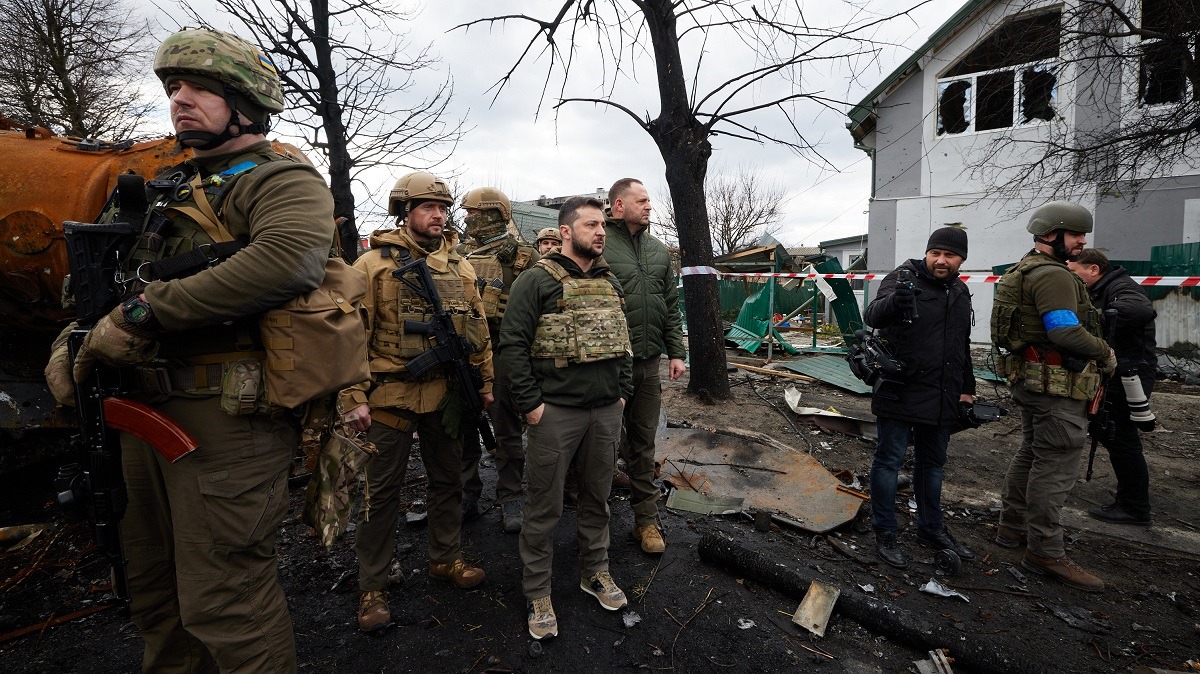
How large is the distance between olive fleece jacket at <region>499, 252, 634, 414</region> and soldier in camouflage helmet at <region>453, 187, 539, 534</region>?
44.5 inches

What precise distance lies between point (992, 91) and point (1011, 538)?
956cm

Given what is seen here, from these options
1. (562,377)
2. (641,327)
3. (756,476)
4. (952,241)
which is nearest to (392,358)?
(562,377)

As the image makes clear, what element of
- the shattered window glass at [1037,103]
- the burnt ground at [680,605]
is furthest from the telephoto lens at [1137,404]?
the shattered window glass at [1037,103]

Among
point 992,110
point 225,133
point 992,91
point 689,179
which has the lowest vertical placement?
point 225,133

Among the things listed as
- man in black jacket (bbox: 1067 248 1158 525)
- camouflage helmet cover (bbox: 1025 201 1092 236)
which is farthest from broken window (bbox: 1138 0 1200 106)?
camouflage helmet cover (bbox: 1025 201 1092 236)

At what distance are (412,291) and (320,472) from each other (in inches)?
44.7

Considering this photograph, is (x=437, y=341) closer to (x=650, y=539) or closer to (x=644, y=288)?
(x=644, y=288)

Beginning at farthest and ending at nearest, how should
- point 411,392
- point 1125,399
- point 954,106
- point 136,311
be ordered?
point 954,106 < point 1125,399 < point 411,392 < point 136,311

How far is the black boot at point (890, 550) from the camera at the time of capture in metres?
3.19

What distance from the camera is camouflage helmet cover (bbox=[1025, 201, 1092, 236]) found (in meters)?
3.17

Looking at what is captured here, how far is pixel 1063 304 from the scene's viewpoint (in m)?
3.11

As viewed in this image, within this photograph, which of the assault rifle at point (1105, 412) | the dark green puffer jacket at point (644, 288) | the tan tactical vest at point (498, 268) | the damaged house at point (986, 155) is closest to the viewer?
the dark green puffer jacket at point (644, 288)

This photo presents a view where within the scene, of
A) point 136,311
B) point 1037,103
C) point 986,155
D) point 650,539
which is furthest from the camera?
point 986,155

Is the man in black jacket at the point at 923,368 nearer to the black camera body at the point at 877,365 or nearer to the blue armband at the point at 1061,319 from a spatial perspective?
the black camera body at the point at 877,365
